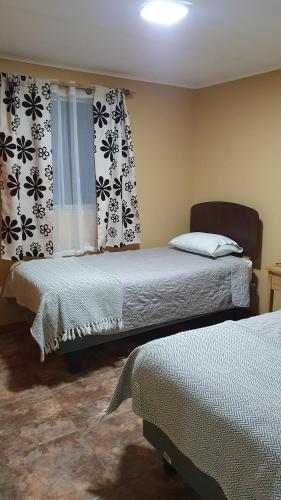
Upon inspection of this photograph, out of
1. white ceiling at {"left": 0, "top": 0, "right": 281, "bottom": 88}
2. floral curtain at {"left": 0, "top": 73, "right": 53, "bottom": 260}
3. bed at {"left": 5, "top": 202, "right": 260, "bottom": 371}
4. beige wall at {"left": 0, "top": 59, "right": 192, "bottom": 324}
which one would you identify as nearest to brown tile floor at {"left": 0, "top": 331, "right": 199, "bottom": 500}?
bed at {"left": 5, "top": 202, "right": 260, "bottom": 371}

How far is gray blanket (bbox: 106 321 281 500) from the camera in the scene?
3.53 feet

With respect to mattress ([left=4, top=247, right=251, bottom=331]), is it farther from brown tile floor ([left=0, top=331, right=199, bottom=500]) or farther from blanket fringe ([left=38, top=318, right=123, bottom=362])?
brown tile floor ([left=0, top=331, right=199, bottom=500])

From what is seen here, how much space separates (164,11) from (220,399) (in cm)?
195

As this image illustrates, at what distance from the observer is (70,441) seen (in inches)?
76.8

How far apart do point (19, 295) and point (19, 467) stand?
1.32 m

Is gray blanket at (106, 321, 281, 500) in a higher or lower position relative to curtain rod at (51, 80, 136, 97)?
lower

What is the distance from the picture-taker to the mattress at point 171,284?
8.86ft

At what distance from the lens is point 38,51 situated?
2.79m

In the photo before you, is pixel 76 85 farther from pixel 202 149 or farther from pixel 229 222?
pixel 229 222

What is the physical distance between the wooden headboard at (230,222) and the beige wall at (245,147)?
3.6 inches

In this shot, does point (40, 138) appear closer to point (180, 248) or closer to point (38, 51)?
point (38, 51)

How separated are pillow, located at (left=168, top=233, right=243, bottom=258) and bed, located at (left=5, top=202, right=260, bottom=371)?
63 millimetres

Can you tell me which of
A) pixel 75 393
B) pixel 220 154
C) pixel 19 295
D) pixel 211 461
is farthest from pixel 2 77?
pixel 211 461

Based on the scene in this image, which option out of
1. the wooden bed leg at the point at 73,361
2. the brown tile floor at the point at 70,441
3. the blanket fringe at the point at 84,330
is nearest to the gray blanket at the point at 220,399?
the brown tile floor at the point at 70,441
